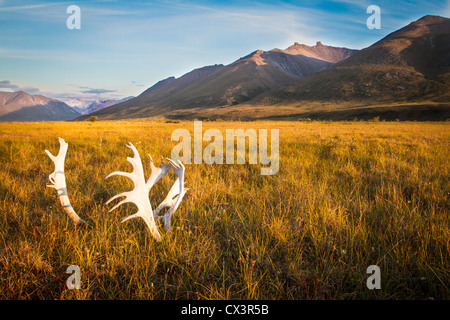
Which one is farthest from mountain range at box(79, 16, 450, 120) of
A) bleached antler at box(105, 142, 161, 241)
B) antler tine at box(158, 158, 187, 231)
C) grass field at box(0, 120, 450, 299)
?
bleached antler at box(105, 142, 161, 241)

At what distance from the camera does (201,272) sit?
2.01 m

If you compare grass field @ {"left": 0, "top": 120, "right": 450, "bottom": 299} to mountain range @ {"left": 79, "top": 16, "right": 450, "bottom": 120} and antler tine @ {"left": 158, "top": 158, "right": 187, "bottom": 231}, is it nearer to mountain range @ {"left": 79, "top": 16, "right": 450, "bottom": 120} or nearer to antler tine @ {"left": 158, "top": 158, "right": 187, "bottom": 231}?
antler tine @ {"left": 158, "top": 158, "right": 187, "bottom": 231}

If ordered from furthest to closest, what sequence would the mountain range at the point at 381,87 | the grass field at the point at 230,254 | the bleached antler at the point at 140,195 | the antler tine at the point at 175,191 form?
the mountain range at the point at 381,87, the antler tine at the point at 175,191, the bleached antler at the point at 140,195, the grass field at the point at 230,254

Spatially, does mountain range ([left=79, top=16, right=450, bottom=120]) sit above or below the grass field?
above

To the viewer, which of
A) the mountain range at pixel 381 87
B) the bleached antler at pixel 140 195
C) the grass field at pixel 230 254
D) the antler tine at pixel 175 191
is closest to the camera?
the grass field at pixel 230 254

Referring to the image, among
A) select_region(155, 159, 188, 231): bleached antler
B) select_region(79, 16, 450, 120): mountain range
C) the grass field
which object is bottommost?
the grass field

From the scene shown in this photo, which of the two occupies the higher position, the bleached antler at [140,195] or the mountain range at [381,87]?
the mountain range at [381,87]

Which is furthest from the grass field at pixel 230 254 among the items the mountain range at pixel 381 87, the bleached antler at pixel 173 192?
the mountain range at pixel 381 87

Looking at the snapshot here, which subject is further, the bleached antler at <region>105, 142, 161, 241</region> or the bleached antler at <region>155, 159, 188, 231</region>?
the bleached antler at <region>155, 159, 188, 231</region>

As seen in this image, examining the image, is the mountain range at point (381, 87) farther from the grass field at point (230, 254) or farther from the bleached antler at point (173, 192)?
the bleached antler at point (173, 192)

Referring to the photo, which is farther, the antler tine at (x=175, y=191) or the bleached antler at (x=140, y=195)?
the antler tine at (x=175, y=191)

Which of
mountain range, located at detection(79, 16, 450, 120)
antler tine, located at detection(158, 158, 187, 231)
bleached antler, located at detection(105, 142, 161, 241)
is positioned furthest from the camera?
mountain range, located at detection(79, 16, 450, 120)

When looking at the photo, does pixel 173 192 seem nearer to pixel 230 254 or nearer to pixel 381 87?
pixel 230 254

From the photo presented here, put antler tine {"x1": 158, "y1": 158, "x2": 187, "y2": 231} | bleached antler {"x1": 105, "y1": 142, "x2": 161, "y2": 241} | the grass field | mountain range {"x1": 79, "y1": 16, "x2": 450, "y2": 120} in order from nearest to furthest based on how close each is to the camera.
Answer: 1. the grass field
2. bleached antler {"x1": 105, "y1": 142, "x2": 161, "y2": 241}
3. antler tine {"x1": 158, "y1": 158, "x2": 187, "y2": 231}
4. mountain range {"x1": 79, "y1": 16, "x2": 450, "y2": 120}
